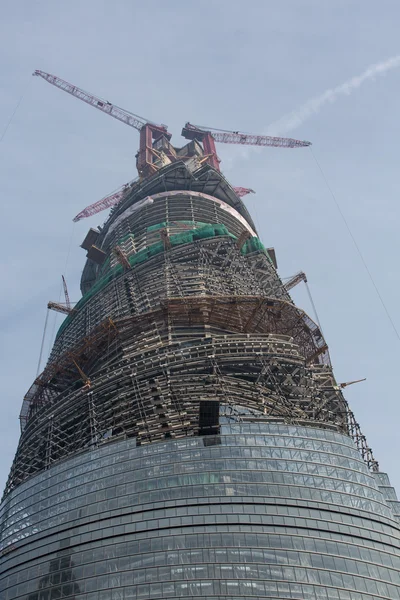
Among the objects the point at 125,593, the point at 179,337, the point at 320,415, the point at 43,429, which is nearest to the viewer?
the point at 125,593

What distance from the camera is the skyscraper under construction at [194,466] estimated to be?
2461 inches

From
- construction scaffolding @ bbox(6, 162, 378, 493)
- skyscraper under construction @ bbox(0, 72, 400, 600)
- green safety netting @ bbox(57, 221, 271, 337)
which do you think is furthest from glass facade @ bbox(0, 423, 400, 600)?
green safety netting @ bbox(57, 221, 271, 337)

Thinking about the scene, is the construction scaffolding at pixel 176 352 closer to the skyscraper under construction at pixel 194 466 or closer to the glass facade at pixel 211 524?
the skyscraper under construction at pixel 194 466

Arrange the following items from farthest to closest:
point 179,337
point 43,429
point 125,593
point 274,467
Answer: point 179,337 → point 43,429 → point 274,467 → point 125,593

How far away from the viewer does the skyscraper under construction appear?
6250 cm

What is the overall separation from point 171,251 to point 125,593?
227 ft

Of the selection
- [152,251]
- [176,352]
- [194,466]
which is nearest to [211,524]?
[194,466]

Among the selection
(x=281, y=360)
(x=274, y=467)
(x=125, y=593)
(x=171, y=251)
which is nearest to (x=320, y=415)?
(x=281, y=360)

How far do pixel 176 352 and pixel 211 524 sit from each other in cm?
2957

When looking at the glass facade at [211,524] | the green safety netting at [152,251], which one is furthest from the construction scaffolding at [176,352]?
the glass facade at [211,524]

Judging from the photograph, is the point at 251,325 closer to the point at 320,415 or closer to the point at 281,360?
the point at 281,360

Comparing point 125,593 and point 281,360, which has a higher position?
point 281,360

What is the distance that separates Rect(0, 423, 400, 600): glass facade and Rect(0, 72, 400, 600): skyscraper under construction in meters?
0.14

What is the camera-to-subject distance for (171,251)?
12038cm
